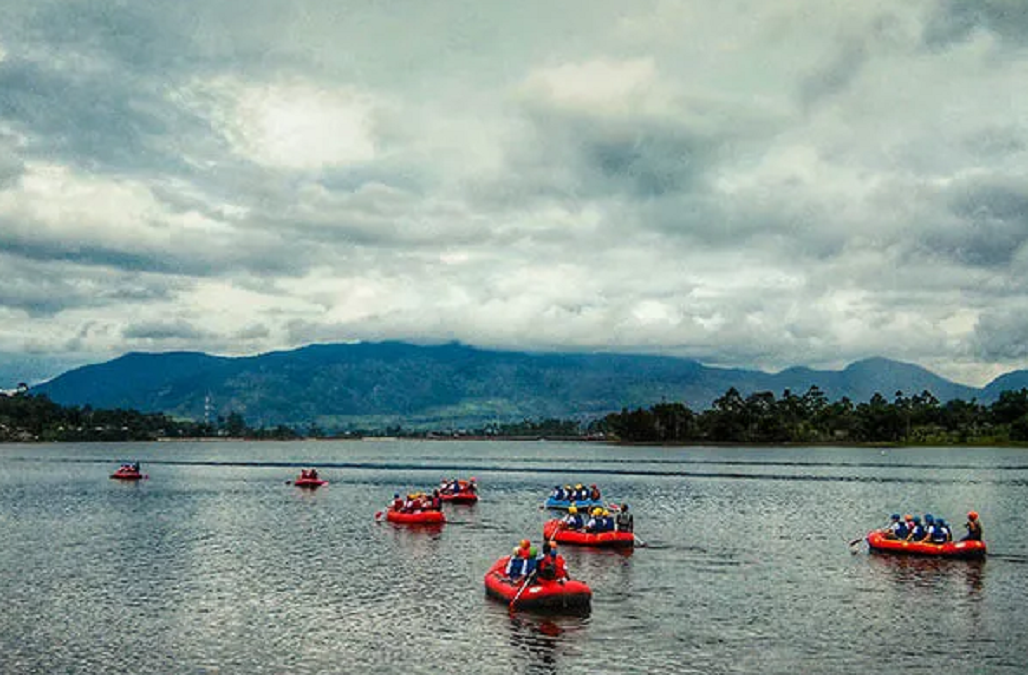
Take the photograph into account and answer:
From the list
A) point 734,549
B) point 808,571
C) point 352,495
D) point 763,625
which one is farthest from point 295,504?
point 763,625

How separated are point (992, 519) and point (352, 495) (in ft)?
280

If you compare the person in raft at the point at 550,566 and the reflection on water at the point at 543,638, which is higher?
→ the person in raft at the point at 550,566

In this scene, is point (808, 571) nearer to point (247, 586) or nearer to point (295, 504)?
point (247, 586)

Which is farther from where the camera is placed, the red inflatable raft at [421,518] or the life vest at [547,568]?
the red inflatable raft at [421,518]

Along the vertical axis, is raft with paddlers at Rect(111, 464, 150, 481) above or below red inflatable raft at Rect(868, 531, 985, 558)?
below

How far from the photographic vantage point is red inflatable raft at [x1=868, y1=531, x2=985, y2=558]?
7262cm

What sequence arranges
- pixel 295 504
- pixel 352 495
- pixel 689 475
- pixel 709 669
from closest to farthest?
pixel 709 669, pixel 295 504, pixel 352 495, pixel 689 475

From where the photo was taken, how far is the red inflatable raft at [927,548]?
72.6 metres

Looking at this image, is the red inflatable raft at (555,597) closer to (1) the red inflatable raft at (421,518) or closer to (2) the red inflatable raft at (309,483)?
(1) the red inflatable raft at (421,518)

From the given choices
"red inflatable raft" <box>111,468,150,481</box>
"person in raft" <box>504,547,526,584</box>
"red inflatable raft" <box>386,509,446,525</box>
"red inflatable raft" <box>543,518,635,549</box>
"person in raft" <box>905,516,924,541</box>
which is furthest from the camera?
"red inflatable raft" <box>111,468,150,481</box>

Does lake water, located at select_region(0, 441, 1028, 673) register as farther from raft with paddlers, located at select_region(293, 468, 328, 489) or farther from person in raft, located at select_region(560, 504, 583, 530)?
raft with paddlers, located at select_region(293, 468, 328, 489)

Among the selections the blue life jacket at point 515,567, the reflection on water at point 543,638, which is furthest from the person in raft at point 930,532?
the blue life jacket at point 515,567

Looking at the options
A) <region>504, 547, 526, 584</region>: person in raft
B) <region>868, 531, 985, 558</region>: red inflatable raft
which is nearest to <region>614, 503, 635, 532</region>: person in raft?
<region>868, 531, 985, 558</region>: red inflatable raft

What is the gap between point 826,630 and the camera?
4941 cm
